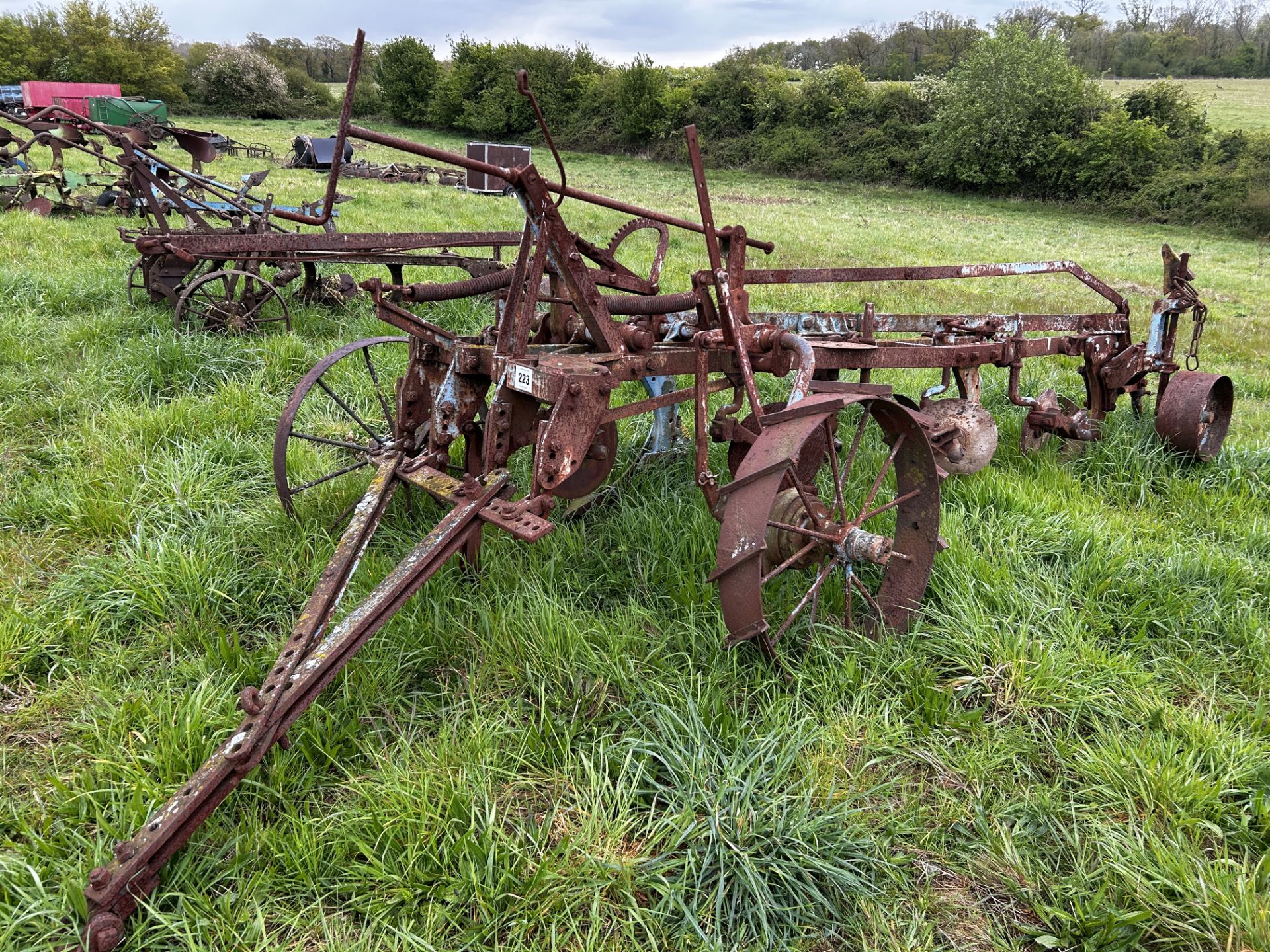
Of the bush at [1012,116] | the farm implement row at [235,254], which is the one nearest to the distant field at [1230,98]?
the bush at [1012,116]

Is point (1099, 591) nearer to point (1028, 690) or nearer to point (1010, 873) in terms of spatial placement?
point (1028, 690)

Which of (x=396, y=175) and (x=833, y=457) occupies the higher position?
(x=396, y=175)

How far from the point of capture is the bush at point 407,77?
46.8 metres

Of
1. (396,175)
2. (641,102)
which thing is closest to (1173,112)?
(641,102)

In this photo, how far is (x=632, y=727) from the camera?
247cm

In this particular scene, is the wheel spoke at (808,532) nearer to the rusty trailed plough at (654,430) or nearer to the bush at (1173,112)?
the rusty trailed plough at (654,430)

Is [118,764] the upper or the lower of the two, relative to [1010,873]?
upper

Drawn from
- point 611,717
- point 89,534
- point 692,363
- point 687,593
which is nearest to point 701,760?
point 611,717

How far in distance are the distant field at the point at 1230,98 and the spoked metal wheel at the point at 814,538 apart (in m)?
35.2

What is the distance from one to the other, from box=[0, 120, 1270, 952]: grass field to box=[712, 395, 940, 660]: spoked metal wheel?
6.4 inches

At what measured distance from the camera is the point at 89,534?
352 centimetres

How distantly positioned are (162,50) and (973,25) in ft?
177

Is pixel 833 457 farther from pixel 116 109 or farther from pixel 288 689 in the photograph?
pixel 116 109

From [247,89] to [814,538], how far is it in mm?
54066
